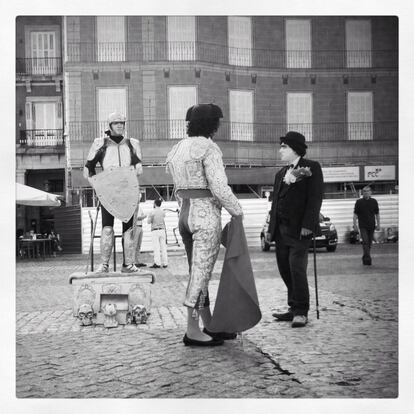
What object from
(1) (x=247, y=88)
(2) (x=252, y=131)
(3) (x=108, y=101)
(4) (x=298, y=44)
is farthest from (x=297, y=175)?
(3) (x=108, y=101)

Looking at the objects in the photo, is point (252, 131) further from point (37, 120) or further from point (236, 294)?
point (236, 294)

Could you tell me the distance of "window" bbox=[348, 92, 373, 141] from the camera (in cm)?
683

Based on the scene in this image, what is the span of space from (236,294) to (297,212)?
1237 mm

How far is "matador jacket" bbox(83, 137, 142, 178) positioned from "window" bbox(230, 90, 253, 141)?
4.14 m

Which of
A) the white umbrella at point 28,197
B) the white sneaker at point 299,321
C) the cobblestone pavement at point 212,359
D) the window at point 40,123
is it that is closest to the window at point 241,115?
the window at point 40,123

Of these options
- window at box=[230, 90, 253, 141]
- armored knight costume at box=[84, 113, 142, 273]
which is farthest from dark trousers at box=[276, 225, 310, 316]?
window at box=[230, 90, 253, 141]

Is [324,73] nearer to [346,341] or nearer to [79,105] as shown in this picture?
[346,341]

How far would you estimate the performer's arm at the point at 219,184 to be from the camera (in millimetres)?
5012

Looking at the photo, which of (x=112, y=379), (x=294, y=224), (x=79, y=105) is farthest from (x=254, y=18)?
(x=79, y=105)

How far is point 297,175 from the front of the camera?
5914 mm

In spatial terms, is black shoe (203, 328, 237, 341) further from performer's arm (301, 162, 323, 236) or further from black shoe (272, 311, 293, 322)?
performer's arm (301, 162, 323, 236)

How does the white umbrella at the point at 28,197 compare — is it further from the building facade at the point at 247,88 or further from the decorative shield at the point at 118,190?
the building facade at the point at 247,88

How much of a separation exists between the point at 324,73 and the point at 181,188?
14.4 ft

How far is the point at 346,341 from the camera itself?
17.2 ft
